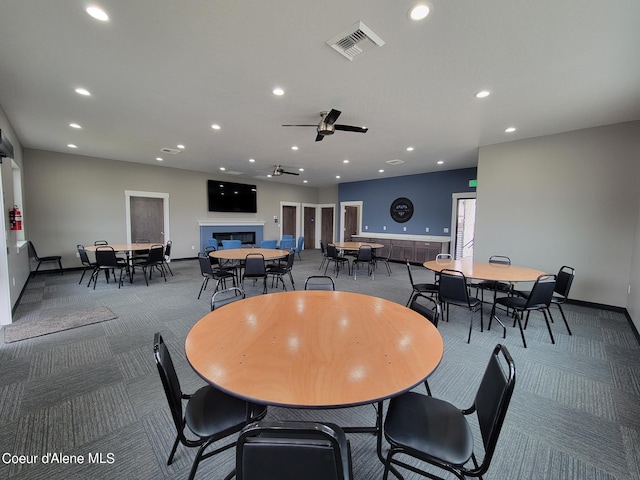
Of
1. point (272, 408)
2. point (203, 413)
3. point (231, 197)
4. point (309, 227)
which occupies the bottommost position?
point (272, 408)

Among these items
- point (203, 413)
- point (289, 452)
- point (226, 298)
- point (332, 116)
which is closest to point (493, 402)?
point (289, 452)

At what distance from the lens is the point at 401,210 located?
9000 millimetres

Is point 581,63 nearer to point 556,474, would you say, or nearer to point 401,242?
point 556,474

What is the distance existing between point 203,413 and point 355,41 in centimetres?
285

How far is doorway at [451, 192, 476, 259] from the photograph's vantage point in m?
7.78

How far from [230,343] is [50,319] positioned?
3.84 meters

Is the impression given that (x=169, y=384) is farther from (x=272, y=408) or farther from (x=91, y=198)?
(x=91, y=198)

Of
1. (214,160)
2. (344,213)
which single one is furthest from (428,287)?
(344,213)

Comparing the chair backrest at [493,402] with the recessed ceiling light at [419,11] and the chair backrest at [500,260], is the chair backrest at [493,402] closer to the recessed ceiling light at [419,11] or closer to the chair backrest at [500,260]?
the recessed ceiling light at [419,11]

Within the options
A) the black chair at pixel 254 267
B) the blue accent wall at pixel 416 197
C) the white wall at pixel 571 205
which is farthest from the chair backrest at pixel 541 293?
the blue accent wall at pixel 416 197

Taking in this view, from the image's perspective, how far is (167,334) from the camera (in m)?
3.20

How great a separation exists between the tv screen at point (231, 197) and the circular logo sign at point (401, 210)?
5.07 m

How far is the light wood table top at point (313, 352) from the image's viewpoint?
3.41 feet

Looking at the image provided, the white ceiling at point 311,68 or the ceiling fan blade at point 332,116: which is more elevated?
the white ceiling at point 311,68
